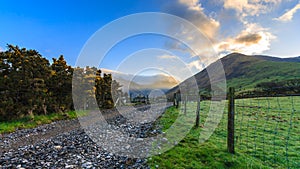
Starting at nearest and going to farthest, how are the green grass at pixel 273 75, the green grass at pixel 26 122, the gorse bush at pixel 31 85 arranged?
the green grass at pixel 26 122
the gorse bush at pixel 31 85
the green grass at pixel 273 75

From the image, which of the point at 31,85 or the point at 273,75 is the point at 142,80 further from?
the point at 273,75

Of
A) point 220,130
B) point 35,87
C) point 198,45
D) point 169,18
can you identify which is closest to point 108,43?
point 169,18

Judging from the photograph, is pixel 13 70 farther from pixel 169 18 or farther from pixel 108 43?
pixel 169 18

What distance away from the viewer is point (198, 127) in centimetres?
1297

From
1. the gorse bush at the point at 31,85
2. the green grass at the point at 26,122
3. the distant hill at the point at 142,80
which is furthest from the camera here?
the distant hill at the point at 142,80

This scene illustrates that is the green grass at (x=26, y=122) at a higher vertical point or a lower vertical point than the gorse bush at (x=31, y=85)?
lower

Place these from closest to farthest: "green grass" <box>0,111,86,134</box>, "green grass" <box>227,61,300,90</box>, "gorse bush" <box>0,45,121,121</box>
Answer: "green grass" <box>0,111,86,134</box>, "gorse bush" <box>0,45,121,121</box>, "green grass" <box>227,61,300,90</box>

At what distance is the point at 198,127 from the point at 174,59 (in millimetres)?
7913

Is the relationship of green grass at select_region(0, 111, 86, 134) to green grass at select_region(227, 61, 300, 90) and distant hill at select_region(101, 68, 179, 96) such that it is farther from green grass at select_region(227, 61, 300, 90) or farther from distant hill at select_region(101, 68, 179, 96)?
green grass at select_region(227, 61, 300, 90)

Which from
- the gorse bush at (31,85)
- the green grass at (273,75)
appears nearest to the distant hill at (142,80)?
the gorse bush at (31,85)

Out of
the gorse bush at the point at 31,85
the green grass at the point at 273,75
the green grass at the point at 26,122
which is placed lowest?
the green grass at the point at 26,122

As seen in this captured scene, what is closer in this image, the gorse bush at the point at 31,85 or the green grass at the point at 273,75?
the gorse bush at the point at 31,85

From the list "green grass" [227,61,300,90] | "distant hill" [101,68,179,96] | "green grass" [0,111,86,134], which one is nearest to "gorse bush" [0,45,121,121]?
"green grass" [0,111,86,134]

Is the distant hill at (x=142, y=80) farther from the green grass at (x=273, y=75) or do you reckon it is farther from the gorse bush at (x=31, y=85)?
the green grass at (x=273, y=75)
